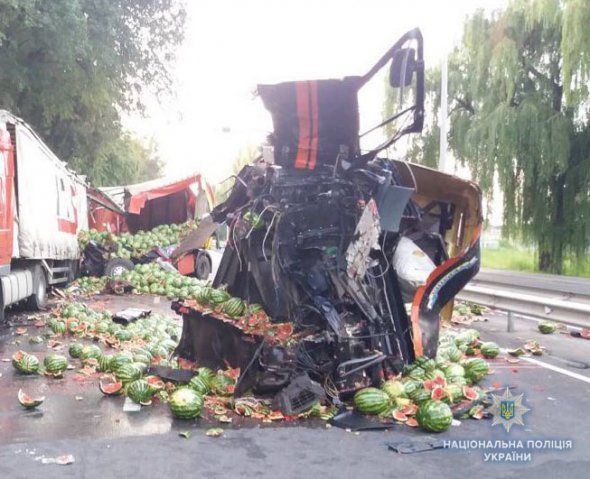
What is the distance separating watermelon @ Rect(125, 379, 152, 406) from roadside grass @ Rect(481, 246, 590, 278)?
22232 mm

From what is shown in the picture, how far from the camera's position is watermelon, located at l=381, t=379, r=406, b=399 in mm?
6521

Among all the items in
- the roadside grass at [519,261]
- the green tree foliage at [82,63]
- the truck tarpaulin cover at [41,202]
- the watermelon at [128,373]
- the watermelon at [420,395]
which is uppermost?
the green tree foliage at [82,63]

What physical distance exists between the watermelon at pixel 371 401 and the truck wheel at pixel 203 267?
50.6 feet

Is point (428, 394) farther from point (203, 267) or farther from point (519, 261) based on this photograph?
point (519, 261)

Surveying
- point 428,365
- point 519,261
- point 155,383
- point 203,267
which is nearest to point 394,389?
point 428,365

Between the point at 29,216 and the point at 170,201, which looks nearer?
the point at 29,216

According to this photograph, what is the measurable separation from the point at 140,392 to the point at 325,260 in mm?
2446

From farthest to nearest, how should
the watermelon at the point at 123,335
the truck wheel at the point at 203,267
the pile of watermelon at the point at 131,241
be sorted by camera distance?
the truck wheel at the point at 203,267, the pile of watermelon at the point at 131,241, the watermelon at the point at 123,335

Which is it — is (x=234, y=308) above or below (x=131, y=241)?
below

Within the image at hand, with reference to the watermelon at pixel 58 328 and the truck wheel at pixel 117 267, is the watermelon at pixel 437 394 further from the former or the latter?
the truck wheel at pixel 117 267

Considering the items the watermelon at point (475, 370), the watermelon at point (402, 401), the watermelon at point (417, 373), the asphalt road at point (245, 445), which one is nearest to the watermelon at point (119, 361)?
the asphalt road at point (245, 445)

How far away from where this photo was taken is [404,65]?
700cm

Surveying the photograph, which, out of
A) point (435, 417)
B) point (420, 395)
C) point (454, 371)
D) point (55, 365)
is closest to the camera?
point (435, 417)

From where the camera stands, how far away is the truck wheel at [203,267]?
21266 mm
